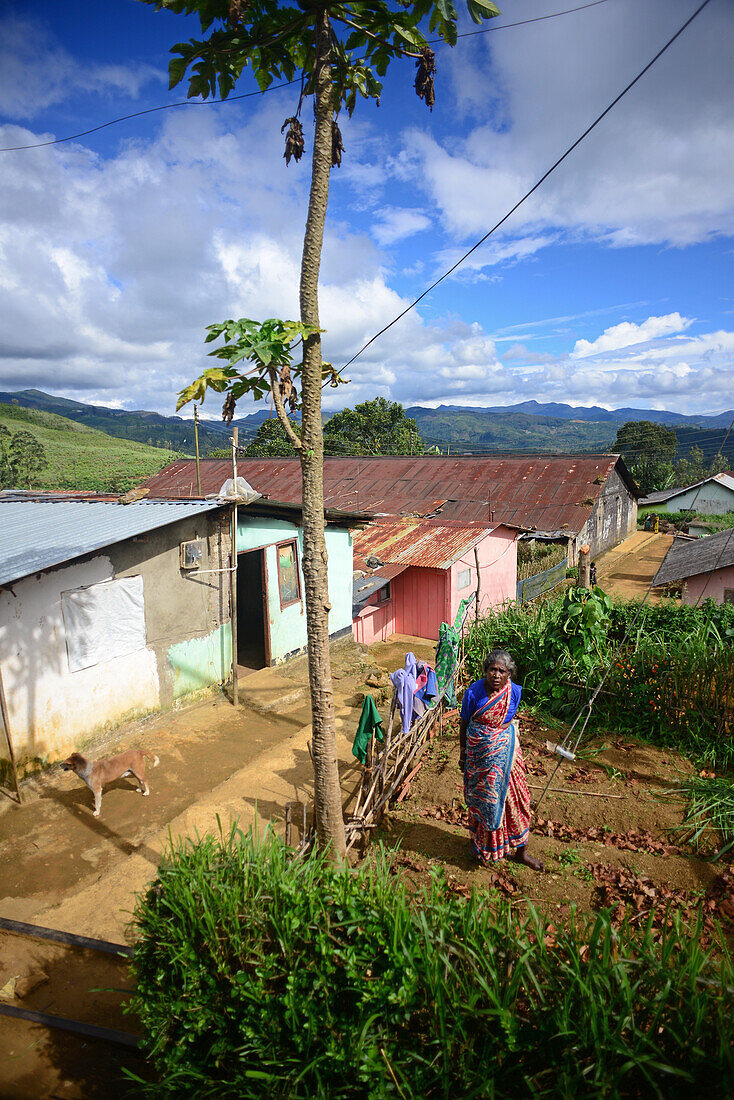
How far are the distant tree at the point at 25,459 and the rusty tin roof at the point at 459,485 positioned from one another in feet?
78.5

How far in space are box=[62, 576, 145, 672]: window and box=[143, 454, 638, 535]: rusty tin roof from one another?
11.6 m

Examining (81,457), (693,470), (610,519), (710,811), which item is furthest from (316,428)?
(81,457)

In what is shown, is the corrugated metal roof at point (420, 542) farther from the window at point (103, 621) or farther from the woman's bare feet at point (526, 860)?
the woman's bare feet at point (526, 860)

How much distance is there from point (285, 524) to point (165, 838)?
6056mm

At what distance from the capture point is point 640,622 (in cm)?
755

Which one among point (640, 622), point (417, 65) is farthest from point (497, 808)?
point (417, 65)

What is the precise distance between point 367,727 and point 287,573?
213 inches

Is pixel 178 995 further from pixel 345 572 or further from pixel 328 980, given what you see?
pixel 345 572

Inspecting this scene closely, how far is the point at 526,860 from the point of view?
4.41 metres

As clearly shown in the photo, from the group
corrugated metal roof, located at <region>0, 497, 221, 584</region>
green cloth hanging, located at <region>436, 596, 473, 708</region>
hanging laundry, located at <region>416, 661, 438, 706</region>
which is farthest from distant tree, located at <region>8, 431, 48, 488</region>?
hanging laundry, located at <region>416, 661, 438, 706</region>

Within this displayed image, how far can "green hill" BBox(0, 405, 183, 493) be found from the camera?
47562 mm

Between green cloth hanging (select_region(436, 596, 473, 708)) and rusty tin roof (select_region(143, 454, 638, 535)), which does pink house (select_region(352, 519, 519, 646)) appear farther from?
rusty tin roof (select_region(143, 454, 638, 535))

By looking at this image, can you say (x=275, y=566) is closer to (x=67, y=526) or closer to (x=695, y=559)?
(x=67, y=526)

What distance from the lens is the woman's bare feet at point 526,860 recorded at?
14.3 ft
